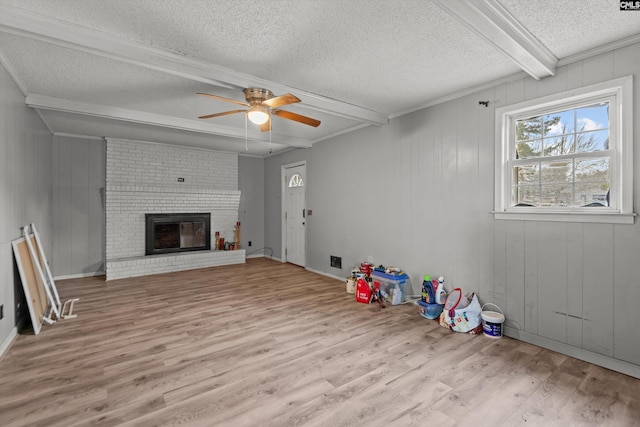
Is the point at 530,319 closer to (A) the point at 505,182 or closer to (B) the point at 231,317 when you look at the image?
(A) the point at 505,182

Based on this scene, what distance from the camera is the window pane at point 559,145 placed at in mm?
2633

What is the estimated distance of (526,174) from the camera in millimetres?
2906

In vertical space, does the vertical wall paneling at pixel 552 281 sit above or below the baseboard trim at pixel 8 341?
above

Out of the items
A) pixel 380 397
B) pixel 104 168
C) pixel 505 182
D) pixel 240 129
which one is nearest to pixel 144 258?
pixel 104 168

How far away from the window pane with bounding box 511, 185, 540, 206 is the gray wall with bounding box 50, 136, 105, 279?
650cm

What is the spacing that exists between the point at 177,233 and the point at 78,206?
1.69 meters

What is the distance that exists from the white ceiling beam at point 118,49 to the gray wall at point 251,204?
4190 mm

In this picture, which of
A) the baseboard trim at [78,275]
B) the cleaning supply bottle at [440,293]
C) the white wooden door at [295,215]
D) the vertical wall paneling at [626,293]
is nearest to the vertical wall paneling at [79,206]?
the baseboard trim at [78,275]

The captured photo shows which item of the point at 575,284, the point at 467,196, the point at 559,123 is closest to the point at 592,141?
the point at 559,123

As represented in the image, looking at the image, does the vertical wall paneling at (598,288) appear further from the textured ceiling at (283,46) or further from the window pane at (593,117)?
the textured ceiling at (283,46)

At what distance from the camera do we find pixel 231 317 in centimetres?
332

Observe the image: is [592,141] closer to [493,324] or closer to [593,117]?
[593,117]

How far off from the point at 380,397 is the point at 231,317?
1.97 metres

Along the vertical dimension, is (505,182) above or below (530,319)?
above
